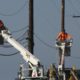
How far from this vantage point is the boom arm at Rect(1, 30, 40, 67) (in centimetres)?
2814

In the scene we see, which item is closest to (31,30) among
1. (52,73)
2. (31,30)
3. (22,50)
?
(31,30)

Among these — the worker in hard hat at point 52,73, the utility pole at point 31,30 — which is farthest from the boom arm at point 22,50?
the utility pole at point 31,30

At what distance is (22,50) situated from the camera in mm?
29766

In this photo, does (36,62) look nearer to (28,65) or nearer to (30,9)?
(28,65)

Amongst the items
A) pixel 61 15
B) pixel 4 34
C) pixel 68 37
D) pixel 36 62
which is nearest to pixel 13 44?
pixel 4 34

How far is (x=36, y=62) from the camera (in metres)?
27.6

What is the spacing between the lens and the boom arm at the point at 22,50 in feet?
92.3

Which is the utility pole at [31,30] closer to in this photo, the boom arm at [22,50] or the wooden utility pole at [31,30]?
the wooden utility pole at [31,30]

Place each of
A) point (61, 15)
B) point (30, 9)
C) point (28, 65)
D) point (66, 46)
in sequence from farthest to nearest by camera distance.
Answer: point (61, 15), point (30, 9), point (66, 46), point (28, 65)

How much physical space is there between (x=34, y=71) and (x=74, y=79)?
499 cm

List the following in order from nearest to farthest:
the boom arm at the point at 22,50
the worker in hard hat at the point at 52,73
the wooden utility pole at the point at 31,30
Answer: the boom arm at the point at 22,50, the worker in hard hat at the point at 52,73, the wooden utility pole at the point at 31,30

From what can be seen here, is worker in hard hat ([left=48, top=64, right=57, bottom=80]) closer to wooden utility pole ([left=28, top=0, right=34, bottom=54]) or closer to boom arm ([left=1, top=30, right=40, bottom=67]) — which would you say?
boom arm ([left=1, top=30, right=40, bottom=67])

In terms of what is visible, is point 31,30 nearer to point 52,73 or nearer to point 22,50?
point 52,73

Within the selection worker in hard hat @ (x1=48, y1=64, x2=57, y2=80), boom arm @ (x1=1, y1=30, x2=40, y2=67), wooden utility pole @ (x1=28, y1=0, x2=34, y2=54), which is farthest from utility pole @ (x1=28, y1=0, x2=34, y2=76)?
boom arm @ (x1=1, y1=30, x2=40, y2=67)
